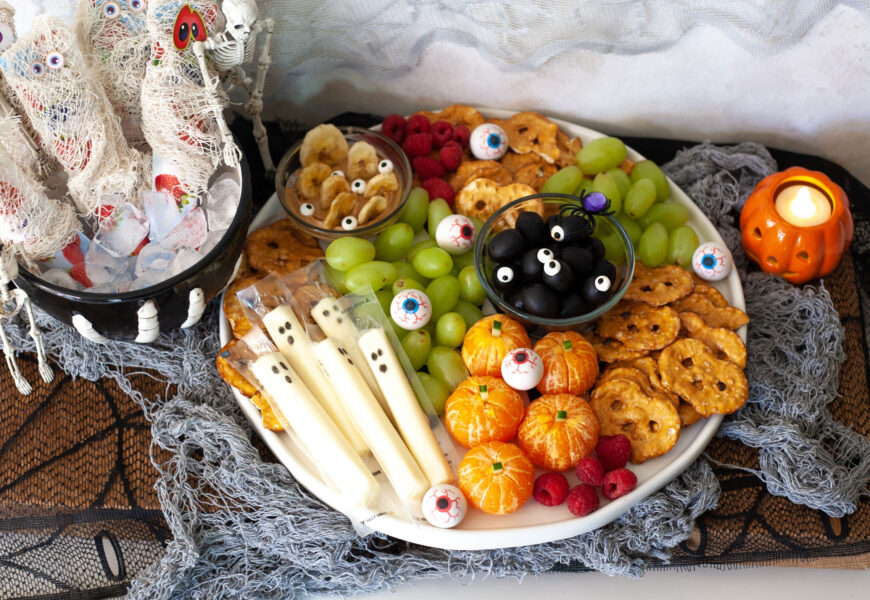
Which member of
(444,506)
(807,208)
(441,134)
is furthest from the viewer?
(441,134)

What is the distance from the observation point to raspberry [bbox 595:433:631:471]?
0.95 meters

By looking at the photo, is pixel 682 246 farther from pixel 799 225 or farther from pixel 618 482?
pixel 618 482

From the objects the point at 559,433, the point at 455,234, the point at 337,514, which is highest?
the point at 455,234

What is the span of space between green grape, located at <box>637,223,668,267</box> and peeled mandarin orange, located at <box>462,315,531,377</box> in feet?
0.78

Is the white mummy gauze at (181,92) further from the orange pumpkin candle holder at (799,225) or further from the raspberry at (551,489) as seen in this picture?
the orange pumpkin candle holder at (799,225)

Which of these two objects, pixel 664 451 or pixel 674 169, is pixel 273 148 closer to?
pixel 674 169

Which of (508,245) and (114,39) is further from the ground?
(114,39)

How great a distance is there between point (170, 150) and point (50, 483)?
48 centimetres

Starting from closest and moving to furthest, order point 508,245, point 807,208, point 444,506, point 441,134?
point 444,506 < point 508,245 < point 807,208 < point 441,134

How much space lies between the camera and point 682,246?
1.12 meters

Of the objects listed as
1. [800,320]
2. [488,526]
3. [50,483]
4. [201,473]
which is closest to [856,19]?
[800,320]

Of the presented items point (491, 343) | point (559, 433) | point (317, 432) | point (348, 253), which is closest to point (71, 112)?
point (348, 253)

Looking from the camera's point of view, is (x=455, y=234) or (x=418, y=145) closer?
(x=455, y=234)

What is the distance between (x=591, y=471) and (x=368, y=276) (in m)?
0.39
